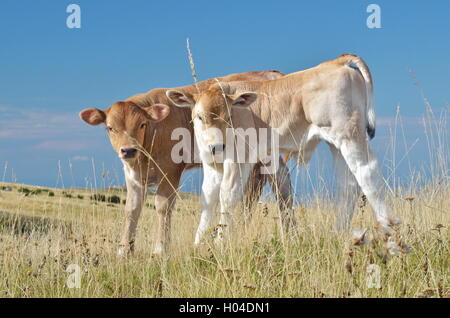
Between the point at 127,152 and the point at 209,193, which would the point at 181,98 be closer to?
the point at 127,152

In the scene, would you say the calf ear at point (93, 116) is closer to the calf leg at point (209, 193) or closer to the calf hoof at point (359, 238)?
the calf leg at point (209, 193)

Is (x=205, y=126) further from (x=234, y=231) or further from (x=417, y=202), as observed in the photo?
(x=417, y=202)

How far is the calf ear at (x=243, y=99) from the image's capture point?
7.77 meters

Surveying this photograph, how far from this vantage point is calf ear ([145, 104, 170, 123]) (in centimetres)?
826

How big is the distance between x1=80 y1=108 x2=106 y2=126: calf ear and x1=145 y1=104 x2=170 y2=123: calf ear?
684mm

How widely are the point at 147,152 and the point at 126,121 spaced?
552 mm

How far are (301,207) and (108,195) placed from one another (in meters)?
2.99

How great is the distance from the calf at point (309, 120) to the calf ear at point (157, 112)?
0.22m

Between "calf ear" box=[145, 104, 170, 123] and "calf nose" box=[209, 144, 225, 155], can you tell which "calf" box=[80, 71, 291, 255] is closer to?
"calf ear" box=[145, 104, 170, 123]

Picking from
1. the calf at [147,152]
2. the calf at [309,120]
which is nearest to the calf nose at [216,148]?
the calf at [309,120]

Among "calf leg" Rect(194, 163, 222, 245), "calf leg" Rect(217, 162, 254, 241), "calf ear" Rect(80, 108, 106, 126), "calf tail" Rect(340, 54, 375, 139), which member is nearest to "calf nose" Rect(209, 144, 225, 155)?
"calf leg" Rect(217, 162, 254, 241)

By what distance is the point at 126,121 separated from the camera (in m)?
8.04

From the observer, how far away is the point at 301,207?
25.6 feet
